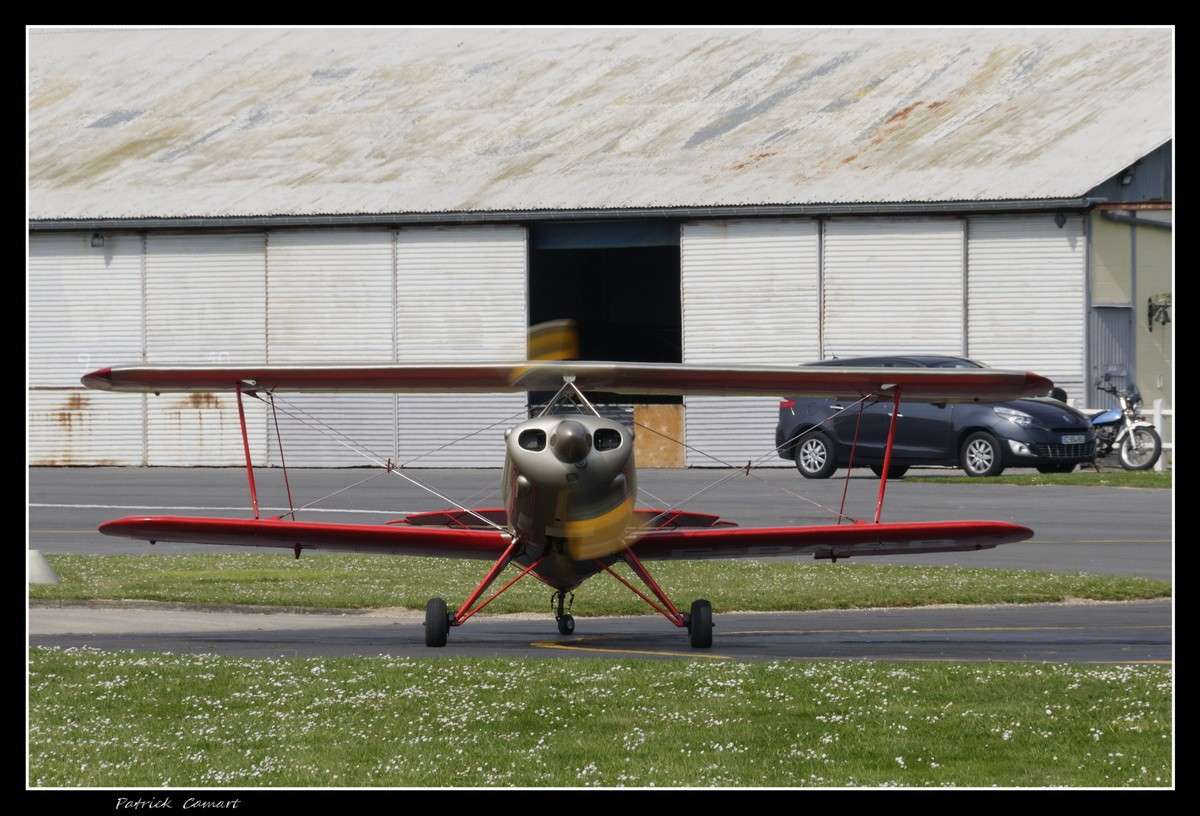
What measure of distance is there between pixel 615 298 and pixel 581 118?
293 inches

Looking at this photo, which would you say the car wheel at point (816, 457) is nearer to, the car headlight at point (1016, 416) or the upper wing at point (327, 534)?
the car headlight at point (1016, 416)

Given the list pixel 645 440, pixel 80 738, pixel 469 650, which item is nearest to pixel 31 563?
pixel 469 650

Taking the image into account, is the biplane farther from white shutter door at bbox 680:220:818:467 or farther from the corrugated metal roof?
white shutter door at bbox 680:220:818:467

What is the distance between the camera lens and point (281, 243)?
1752 inches

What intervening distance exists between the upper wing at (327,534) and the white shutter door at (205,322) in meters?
28.7

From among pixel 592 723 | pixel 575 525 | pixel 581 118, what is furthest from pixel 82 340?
pixel 592 723

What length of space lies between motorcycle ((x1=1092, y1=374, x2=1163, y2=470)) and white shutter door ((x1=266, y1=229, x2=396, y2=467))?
16.5 metres

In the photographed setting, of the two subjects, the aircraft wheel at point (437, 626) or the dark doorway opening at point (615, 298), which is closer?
the aircraft wheel at point (437, 626)

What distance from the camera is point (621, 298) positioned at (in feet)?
171

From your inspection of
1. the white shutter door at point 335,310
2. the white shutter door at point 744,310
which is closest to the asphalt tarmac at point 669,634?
the white shutter door at point 744,310

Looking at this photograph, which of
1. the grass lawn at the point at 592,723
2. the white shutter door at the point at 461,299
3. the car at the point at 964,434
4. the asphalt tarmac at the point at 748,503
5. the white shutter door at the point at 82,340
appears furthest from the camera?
the white shutter door at the point at 82,340

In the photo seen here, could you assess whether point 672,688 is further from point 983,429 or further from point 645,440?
point 645,440

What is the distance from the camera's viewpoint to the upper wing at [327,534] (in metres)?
15.8

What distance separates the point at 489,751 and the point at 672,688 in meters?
2.27
